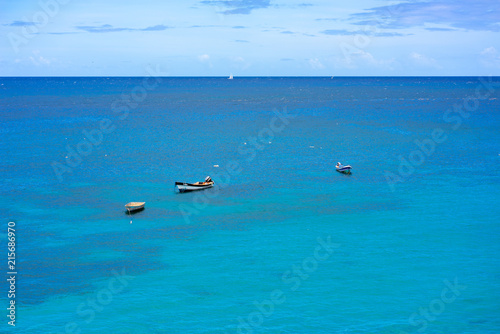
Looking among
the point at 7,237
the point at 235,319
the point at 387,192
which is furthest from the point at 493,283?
the point at 7,237

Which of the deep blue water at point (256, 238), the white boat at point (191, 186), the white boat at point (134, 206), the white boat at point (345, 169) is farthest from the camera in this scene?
the white boat at point (345, 169)

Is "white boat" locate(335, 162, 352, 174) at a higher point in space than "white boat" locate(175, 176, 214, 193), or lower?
higher

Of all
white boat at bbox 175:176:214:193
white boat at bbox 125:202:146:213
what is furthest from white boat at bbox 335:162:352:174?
white boat at bbox 125:202:146:213

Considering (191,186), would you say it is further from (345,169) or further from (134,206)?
(345,169)

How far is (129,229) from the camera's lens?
49.4 meters

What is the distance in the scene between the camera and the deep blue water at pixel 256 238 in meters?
34.3

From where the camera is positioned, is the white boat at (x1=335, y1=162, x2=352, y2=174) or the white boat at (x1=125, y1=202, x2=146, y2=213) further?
the white boat at (x1=335, y1=162, x2=352, y2=174)

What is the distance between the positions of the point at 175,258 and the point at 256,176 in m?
29.1

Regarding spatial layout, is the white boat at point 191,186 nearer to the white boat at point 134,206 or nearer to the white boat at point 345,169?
the white boat at point 134,206

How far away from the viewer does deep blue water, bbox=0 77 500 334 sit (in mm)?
34344

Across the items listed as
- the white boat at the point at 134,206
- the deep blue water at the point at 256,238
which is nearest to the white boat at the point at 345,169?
the deep blue water at the point at 256,238

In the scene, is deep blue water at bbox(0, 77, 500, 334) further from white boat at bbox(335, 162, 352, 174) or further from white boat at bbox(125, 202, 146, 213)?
white boat at bbox(335, 162, 352, 174)

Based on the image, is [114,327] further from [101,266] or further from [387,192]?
[387,192]

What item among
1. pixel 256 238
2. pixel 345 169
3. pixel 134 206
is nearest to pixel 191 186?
pixel 134 206
